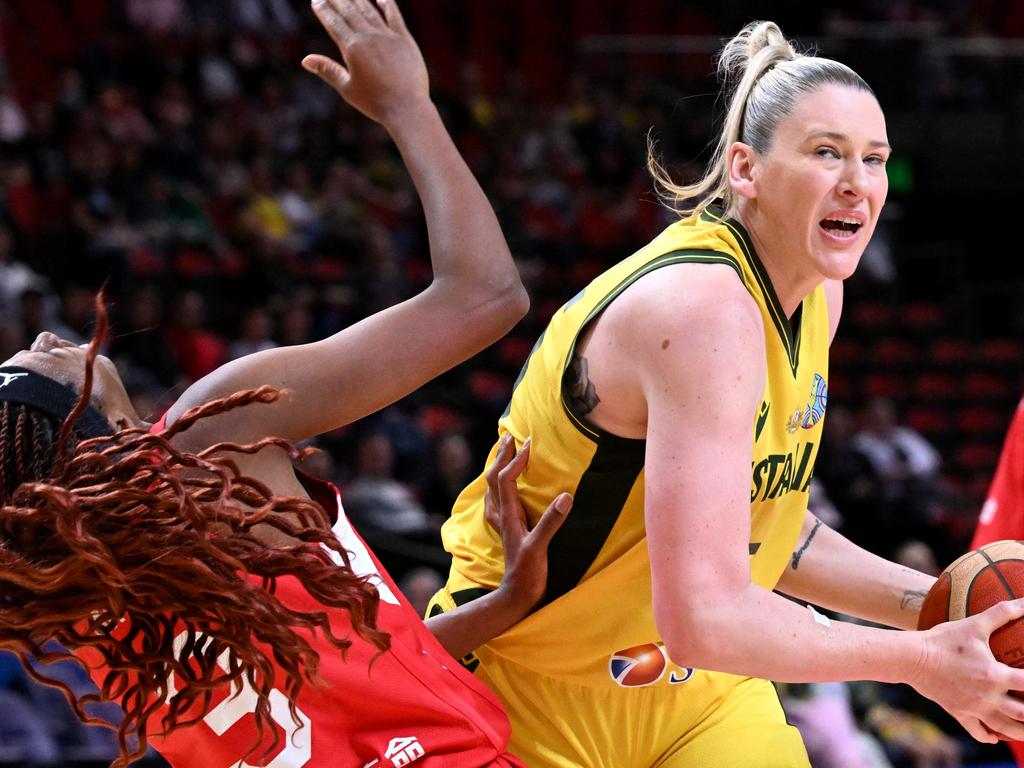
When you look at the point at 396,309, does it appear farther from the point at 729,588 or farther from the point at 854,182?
the point at 854,182

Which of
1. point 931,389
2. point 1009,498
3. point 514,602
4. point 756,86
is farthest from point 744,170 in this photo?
point 931,389

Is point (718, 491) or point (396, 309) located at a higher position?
point (396, 309)

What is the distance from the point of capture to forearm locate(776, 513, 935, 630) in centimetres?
272

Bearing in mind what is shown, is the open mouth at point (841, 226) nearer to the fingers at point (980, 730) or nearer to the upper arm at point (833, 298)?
the upper arm at point (833, 298)

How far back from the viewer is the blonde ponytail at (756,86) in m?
2.38

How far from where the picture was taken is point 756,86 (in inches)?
96.7

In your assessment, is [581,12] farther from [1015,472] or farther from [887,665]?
[887,665]

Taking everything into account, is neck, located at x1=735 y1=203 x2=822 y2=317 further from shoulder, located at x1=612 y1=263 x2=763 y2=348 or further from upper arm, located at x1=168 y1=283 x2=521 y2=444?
upper arm, located at x1=168 y1=283 x2=521 y2=444

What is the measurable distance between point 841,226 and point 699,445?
1.79 ft

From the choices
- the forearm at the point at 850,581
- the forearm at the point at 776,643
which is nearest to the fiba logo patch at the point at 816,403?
the forearm at the point at 850,581

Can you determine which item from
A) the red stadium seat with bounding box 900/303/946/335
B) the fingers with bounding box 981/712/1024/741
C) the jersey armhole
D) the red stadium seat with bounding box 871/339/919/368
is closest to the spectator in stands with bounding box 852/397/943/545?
the red stadium seat with bounding box 871/339/919/368

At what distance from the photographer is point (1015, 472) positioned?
11.3 feet

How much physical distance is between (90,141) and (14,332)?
2.69 m

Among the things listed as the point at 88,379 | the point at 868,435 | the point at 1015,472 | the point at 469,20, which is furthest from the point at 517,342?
the point at 88,379
